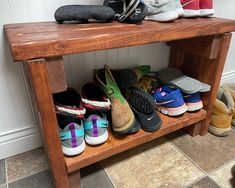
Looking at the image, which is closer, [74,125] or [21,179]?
[74,125]

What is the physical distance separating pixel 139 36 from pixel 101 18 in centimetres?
14

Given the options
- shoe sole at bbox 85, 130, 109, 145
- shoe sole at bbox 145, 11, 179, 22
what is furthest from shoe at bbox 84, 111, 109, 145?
shoe sole at bbox 145, 11, 179, 22

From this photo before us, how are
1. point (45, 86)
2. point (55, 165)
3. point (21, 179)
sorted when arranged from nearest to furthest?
1. point (45, 86)
2. point (55, 165)
3. point (21, 179)

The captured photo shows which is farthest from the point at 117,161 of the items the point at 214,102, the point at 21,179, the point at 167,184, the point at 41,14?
the point at 41,14

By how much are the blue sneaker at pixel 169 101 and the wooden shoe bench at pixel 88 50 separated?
3cm

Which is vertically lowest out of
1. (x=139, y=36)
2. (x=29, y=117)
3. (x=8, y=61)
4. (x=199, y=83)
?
(x=29, y=117)

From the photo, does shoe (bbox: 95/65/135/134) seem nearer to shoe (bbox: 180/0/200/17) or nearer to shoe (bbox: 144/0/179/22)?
shoe (bbox: 144/0/179/22)

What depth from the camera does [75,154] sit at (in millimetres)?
596

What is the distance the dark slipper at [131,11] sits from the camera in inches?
21.9

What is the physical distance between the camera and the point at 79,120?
630 mm

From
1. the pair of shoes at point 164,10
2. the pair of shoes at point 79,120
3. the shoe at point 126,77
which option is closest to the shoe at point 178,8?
the pair of shoes at point 164,10

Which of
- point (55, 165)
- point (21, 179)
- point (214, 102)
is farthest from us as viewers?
point (214, 102)

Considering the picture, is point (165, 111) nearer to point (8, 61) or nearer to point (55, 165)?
point (55, 165)

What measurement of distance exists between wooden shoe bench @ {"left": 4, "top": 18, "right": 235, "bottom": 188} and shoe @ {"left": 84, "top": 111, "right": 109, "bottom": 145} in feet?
0.09
